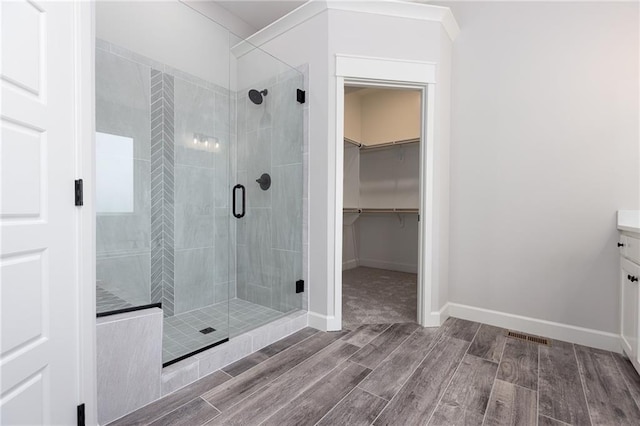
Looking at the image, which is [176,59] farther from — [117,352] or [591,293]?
[591,293]

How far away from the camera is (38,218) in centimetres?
96

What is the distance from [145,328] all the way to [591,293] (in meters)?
3.02

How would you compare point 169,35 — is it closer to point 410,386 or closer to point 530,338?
point 410,386

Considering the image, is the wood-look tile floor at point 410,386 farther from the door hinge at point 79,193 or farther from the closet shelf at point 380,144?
the closet shelf at point 380,144

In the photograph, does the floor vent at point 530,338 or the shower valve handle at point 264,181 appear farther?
the shower valve handle at point 264,181

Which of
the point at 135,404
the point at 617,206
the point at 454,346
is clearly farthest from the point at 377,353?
the point at 617,206

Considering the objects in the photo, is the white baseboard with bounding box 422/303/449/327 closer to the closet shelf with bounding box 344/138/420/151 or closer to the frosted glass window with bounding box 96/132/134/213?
the closet shelf with bounding box 344/138/420/151

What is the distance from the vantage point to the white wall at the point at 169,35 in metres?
2.14

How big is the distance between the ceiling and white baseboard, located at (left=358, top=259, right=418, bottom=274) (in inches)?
146

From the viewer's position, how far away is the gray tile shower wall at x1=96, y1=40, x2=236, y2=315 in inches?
82.4

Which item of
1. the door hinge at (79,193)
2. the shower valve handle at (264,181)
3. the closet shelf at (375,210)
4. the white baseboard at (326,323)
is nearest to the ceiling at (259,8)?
the shower valve handle at (264,181)

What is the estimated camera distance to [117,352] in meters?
1.35

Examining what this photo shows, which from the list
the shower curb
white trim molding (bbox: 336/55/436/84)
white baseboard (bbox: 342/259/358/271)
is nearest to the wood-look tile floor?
the shower curb

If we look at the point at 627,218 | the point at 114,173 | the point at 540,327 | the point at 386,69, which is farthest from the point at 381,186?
the point at 114,173
